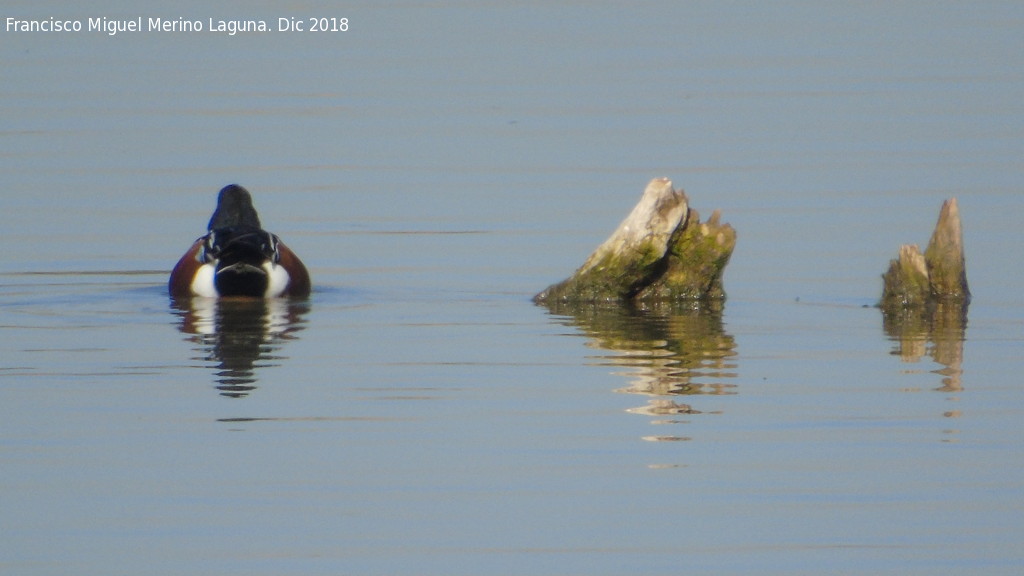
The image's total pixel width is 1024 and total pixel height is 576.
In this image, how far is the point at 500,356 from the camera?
12.4 meters

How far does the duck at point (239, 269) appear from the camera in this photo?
15453 mm

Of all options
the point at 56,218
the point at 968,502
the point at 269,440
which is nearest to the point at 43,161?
the point at 56,218

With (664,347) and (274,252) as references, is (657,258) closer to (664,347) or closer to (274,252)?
(664,347)

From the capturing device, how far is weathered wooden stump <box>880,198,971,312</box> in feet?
48.3

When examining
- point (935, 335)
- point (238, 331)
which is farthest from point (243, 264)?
point (935, 335)

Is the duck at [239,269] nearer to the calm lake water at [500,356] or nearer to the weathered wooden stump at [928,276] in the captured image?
the calm lake water at [500,356]

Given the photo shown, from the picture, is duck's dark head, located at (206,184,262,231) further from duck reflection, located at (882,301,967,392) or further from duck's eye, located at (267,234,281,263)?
duck reflection, located at (882,301,967,392)

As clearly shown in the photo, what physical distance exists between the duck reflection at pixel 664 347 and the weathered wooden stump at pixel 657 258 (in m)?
0.15

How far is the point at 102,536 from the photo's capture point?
27.1 ft

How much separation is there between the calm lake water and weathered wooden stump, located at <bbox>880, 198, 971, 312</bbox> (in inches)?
11.8

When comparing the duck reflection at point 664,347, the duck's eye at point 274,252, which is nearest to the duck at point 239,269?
the duck's eye at point 274,252

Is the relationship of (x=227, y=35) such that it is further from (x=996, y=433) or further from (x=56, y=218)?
(x=996, y=433)

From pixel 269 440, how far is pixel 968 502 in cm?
353

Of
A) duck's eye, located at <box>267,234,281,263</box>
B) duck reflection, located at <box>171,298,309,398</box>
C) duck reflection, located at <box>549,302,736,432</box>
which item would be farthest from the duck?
duck reflection, located at <box>549,302,736,432</box>
